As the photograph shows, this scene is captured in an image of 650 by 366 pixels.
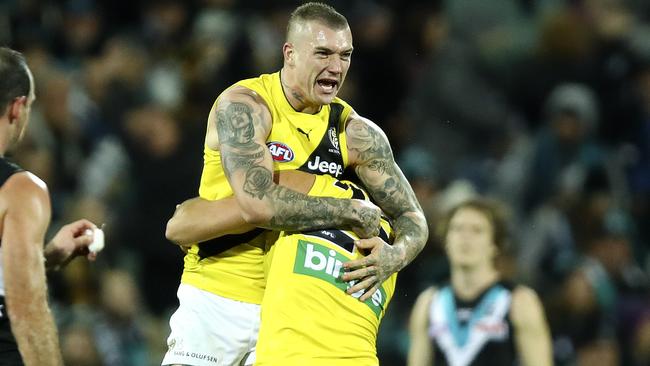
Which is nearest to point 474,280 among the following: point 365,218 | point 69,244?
point 365,218

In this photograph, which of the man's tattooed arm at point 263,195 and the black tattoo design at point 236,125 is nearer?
the man's tattooed arm at point 263,195

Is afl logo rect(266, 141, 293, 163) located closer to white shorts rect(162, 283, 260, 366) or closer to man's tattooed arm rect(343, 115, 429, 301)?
man's tattooed arm rect(343, 115, 429, 301)

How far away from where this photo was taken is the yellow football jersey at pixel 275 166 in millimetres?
4438

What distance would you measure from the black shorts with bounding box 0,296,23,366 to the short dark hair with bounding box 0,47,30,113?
0.76 meters

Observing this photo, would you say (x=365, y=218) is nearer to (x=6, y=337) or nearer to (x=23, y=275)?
(x=23, y=275)

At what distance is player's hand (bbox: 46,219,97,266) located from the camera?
14.4ft

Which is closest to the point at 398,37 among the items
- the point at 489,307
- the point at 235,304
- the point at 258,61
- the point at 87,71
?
the point at 258,61

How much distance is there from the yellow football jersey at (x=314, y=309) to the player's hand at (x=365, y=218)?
47 mm

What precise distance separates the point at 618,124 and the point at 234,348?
17.6ft

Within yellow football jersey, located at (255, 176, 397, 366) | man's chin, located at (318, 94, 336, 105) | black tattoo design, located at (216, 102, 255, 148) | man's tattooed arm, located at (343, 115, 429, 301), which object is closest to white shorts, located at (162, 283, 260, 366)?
yellow football jersey, located at (255, 176, 397, 366)

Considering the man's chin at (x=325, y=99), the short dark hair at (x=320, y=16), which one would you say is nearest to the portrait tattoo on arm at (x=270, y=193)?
the man's chin at (x=325, y=99)

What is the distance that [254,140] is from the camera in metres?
4.29

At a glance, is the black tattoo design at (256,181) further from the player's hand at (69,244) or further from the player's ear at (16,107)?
the player's ear at (16,107)

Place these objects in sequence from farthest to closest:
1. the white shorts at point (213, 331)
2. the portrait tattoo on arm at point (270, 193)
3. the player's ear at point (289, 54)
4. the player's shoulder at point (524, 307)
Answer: the player's shoulder at point (524, 307) → the white shorts at point (213, 331) → the player's ear at point (289, 54) → the portrait tattoo on arm at point (270, 193)
